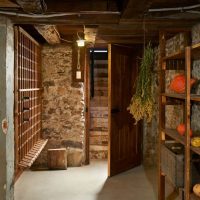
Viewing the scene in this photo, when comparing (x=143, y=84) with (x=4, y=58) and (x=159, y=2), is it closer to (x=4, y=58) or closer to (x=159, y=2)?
(x=159, y=2)

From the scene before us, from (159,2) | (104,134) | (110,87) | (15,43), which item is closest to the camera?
(159,2)

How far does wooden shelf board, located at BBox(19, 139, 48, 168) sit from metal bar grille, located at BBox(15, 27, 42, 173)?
0.14 ft

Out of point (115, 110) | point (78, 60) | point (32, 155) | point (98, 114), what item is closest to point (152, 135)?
point (115, 110)

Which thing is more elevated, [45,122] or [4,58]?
[4,58]

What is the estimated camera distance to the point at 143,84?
359cm

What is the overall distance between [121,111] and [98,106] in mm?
1348

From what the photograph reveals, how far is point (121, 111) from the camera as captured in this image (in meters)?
5.02

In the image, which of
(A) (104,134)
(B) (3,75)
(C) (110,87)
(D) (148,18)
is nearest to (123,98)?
(C) (110,87)

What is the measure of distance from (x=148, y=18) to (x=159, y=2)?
0.21 m

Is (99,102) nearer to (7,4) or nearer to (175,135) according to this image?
(175,135)

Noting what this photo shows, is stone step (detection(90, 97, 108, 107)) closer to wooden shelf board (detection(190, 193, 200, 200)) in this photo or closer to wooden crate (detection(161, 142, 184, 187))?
wooden crate (detection(161, 142, 184, 187))

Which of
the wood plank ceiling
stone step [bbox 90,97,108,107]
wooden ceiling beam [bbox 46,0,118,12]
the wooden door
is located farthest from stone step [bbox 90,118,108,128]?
wooden ceiling beam [bbox 46,0,118,12]

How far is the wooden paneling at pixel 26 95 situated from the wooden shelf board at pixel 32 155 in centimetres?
3

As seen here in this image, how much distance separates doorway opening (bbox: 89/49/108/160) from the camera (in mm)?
6008
